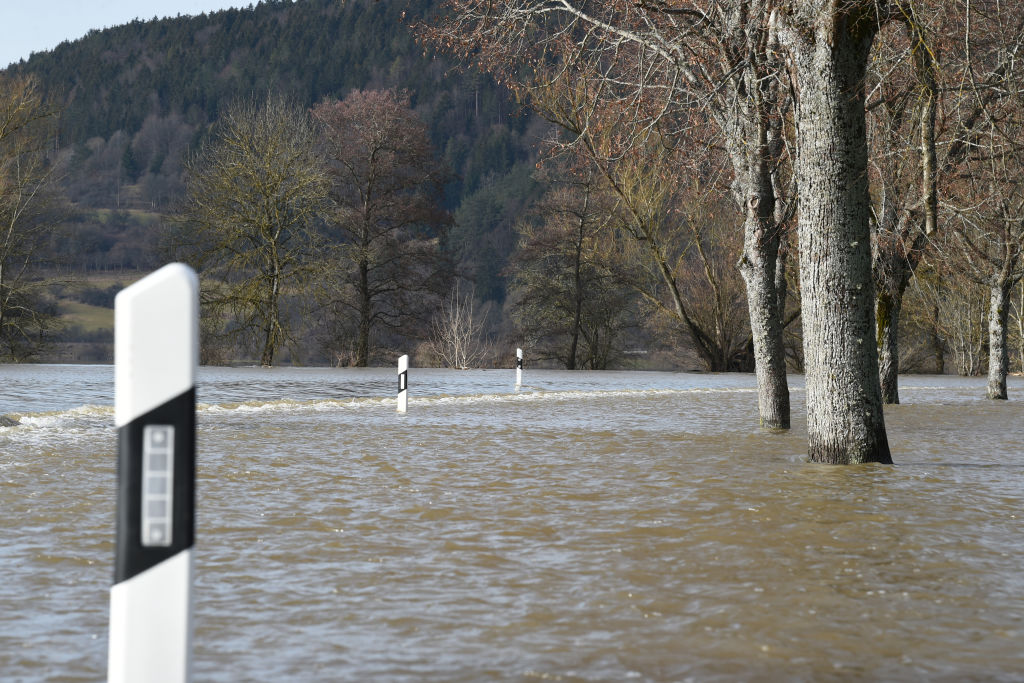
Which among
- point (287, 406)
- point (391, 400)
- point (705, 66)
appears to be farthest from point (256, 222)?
point (705, 66)

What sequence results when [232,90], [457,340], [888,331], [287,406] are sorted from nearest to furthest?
[287,406] < [888,331] < [457,340] < [232,90]

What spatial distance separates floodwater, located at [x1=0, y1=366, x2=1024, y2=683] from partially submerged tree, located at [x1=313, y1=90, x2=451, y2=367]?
36.8 metres

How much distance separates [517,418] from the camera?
1680 centimetres

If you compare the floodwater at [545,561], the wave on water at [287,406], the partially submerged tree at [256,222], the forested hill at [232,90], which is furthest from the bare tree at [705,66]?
the forested hill at [232,90]

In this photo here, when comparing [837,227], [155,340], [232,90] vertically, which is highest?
[232,90]

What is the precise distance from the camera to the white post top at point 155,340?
229 cm

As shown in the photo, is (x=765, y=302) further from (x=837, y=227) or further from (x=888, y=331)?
(x=888, y=331)

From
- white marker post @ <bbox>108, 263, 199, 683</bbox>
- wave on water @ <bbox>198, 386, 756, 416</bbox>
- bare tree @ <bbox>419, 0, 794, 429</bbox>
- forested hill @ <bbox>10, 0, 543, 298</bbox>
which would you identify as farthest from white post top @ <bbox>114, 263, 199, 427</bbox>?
forested hill @ <bbox>10, 0, 543, 298</bbox>

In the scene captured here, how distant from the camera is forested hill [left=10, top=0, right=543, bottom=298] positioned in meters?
91.3

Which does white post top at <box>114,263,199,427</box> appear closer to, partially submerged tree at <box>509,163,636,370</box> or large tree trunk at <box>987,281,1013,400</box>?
large tree trunk at <box>987,281,1013,400</box>

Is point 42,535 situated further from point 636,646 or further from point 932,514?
point 932,514

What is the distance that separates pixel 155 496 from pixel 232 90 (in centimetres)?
10293

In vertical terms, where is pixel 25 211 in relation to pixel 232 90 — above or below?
below

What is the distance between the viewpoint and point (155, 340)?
2.32 m
